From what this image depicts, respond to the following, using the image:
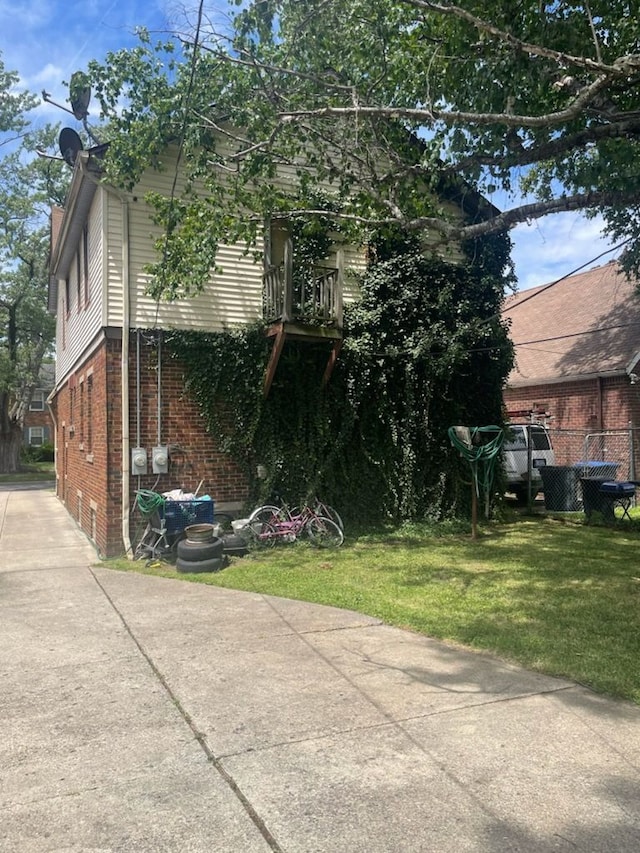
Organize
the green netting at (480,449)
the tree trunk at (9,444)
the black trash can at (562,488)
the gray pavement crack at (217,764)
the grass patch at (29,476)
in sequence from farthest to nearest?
the tree trunk at (9,444) < the grass patch at (29,476) < the black trash can at (562,488) < the green netting at (480,449) < the gray pavement crack at (217,764)

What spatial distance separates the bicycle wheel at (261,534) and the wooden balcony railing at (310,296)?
3159 mm

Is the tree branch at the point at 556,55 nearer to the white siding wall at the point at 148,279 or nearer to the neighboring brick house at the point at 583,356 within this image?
the white siding wall at the point at 148,279

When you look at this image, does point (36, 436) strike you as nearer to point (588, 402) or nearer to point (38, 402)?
point (38, 402)

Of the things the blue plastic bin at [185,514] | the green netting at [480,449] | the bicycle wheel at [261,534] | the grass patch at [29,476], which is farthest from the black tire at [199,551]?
the grass patch at [29,476]

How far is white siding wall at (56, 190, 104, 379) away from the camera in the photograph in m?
10.3

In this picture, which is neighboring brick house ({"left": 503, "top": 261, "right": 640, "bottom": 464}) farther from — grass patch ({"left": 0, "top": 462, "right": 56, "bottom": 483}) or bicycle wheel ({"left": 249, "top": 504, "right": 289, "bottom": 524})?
grass patch ({"left": 0, "top": 462, "right": 56, "bottom": 483})

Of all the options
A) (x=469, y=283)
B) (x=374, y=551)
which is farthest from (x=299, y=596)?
(x=469, y=283)

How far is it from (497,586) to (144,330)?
6313 millimetres

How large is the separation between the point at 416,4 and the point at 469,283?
20.8 ft

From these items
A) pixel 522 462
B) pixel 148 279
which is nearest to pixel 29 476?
pixel 148 279

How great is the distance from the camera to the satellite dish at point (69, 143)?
39.6 ft

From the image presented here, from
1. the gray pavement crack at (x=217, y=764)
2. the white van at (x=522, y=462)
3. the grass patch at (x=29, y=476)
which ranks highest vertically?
the white van at (x=522, y=462)

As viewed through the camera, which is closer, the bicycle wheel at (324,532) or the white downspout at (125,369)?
the white downspout at (125,369)

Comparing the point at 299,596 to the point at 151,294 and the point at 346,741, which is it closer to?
the point at 346,741
